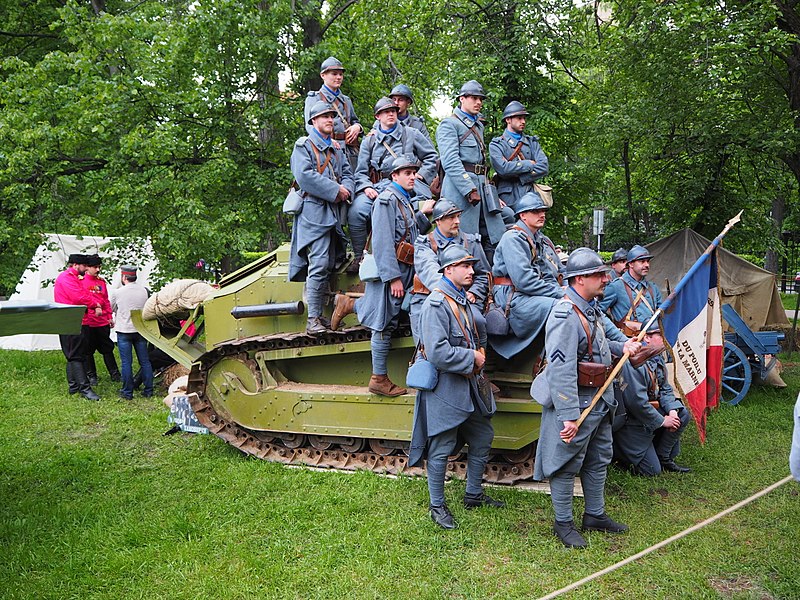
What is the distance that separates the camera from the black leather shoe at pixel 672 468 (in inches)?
289

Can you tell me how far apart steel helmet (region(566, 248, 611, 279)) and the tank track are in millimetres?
2230

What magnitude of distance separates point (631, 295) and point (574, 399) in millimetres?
3050

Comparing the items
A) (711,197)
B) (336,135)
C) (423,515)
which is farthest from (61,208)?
(711,197)

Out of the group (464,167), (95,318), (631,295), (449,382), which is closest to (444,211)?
(464,167)

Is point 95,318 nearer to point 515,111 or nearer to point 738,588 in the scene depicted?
point 515,111

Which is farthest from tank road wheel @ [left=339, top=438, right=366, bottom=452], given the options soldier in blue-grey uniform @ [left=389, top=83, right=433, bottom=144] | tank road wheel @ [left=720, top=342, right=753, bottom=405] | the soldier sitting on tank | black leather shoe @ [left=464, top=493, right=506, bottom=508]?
tank road wheel @ [left=720, top=342, right=753, bottom=405]

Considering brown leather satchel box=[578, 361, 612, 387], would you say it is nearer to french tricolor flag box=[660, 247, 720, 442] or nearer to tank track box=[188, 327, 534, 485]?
french tricolor flag box=[660, 247, 720, 442]

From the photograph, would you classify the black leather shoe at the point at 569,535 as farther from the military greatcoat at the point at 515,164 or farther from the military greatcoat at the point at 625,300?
the military greatcoat at the point at 515,164

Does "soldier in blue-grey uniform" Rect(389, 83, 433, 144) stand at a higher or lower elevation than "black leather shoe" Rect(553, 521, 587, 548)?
higher

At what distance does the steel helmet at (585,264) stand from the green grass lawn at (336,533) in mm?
2054

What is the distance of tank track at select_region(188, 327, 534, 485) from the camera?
23.6 feet

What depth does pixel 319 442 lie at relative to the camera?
7848mm

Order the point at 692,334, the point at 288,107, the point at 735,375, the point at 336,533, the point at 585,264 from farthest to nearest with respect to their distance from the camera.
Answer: the point at 288,107
the point at 735,375
the point at 692,334
the point at 336,533
the point at 585,264

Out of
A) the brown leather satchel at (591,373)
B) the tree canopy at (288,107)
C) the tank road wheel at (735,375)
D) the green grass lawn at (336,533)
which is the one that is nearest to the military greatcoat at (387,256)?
the green grass lawn at (336,533)
